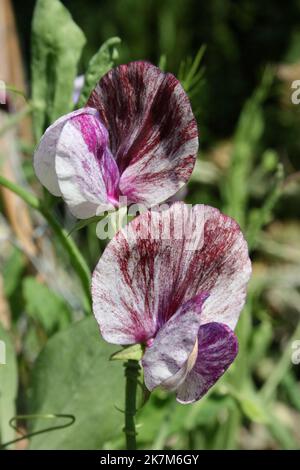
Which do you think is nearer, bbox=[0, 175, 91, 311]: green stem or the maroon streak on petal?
the maroon streak on petal

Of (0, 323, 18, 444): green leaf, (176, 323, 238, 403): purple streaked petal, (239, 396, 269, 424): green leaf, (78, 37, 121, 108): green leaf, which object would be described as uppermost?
(78, 37, 121, 108): green leaf

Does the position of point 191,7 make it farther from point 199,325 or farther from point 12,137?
→ point 199,325

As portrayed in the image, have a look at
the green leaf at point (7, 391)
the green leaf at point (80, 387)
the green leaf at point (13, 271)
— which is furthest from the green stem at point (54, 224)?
the green leaf at point (13, 271)

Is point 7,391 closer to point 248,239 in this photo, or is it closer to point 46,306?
point 46,306

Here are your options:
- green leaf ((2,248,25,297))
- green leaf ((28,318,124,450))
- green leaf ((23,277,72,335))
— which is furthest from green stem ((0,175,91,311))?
green leaf ((2,248,25,297))

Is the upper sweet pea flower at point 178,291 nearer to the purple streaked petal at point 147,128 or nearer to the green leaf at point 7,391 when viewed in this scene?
the purple streaked petal at point 147,128

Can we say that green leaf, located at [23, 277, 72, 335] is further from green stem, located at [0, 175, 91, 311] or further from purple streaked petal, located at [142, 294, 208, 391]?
purple streaked petal, located at [142, 294, 208, 391]
